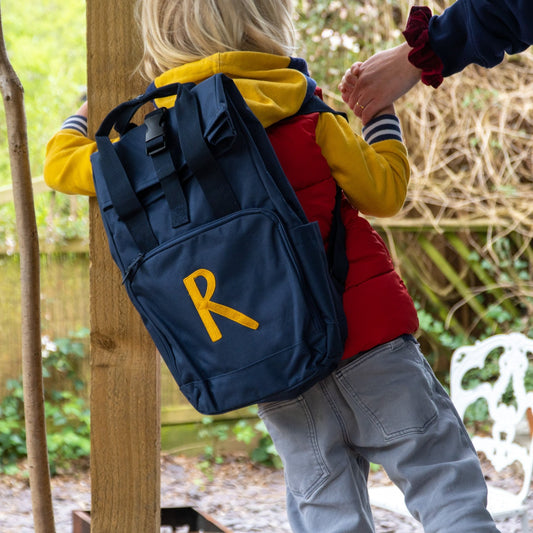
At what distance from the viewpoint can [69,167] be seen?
122cm

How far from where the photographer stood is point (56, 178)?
122 centimetres

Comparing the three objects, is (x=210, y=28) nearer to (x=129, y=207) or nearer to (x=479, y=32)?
(x=129, y=207)

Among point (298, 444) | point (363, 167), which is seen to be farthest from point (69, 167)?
point (298, 444)

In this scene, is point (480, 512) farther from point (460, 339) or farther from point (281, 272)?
point (460, 339)

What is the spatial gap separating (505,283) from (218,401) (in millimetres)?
3355

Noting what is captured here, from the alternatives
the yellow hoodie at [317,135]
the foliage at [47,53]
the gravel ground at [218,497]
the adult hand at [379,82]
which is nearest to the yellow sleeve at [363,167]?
the yellow hoodie at [317,135]

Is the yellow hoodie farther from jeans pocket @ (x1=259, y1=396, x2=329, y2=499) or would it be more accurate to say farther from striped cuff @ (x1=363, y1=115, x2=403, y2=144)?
jeans pocket @ (x1=259, y1=396, x2=329, y2=499)

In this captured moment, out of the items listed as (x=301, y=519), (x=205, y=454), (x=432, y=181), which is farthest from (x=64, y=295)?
(x=301, y=519)

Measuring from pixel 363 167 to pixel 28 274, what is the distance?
25.6 inches

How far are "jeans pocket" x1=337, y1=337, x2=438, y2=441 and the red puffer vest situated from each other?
3 centimetres

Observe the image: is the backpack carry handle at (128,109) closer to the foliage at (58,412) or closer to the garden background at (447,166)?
the foliage at (58,412)

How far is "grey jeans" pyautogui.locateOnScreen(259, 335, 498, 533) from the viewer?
1119 mm

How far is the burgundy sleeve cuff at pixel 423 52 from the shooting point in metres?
1.30

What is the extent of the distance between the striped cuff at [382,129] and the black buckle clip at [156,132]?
363mm
